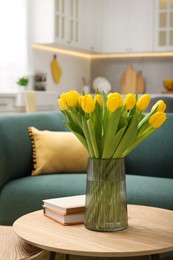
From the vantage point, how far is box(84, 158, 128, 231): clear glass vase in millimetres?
1744

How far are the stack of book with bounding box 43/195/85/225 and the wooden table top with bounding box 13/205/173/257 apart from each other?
24mm

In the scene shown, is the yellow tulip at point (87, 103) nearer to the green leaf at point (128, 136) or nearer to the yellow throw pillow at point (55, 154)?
the green leaf at point (128, 136)

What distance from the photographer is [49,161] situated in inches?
125

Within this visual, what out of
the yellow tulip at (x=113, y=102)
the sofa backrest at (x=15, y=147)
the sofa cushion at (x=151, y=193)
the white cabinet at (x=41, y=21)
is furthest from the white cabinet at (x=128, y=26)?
the yellow tulip at (x=113, y=102)

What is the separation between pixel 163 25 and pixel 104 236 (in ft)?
17.6

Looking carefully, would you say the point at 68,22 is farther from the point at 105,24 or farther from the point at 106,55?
the point at 106,55

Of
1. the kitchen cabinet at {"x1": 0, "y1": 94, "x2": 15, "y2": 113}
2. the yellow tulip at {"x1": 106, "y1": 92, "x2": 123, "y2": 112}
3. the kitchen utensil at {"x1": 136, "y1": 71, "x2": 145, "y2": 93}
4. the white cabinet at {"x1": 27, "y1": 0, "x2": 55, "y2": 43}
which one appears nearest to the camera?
the yellow tulip at {"x1": 106, "y1": 92, "x2": 123, "y2": 112}

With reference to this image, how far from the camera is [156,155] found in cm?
320

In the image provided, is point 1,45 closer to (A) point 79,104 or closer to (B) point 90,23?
(B) point 90,23

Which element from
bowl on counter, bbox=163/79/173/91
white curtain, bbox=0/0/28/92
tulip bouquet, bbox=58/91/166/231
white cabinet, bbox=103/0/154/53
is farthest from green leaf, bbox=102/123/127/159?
white cabinet, bbox=103/0/154/53

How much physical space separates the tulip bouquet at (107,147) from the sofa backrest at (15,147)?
53.7 inches

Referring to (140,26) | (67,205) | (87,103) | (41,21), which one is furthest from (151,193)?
(140,26)

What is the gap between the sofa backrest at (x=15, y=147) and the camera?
3.06 m

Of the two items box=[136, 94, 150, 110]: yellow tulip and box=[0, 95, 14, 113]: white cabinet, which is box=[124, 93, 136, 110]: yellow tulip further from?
box=[0, 95, 14, 113]: white cabinet
